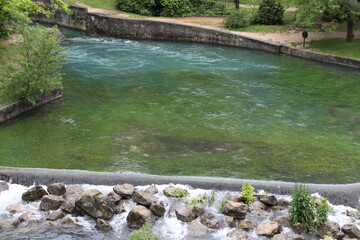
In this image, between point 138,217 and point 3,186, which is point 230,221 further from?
point 3,186

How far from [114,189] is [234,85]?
12.2 metres

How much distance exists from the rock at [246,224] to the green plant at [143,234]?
1843 mm

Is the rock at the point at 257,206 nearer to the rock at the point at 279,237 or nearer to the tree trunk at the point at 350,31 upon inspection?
the rock at the point at 279,237

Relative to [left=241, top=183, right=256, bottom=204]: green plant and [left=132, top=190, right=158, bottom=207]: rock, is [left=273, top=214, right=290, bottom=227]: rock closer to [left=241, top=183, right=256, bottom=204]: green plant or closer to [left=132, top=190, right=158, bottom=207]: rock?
[left=241, top=183, right=256, bottom=204]: green plant

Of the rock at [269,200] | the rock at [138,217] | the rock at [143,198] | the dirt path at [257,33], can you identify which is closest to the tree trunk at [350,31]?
the dirt path at [257,33]

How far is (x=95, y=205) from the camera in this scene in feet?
35.2

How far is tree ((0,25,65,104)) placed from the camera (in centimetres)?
1728

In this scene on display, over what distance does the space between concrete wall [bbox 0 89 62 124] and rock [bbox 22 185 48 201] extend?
19.1ft

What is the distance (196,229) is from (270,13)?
27.7 metres

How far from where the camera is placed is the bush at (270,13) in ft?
116

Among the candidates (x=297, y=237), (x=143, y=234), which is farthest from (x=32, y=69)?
(x=297, y=237)

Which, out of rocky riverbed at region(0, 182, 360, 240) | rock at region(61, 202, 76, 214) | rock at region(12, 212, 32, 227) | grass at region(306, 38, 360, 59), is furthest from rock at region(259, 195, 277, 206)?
grass at region(306, 38, 360, 59)

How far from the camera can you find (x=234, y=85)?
22453mm

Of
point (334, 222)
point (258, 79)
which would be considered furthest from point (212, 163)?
point (258, 79)
